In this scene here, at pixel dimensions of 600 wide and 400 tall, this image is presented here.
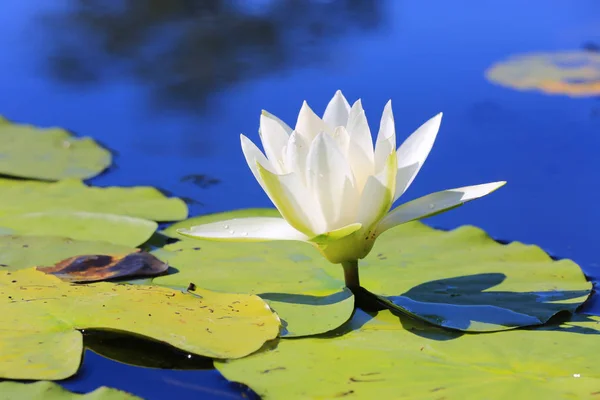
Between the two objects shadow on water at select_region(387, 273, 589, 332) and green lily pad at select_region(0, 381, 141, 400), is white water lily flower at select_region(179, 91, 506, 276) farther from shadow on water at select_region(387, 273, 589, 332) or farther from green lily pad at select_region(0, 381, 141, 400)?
green lily pad at select_region(0, 381, 141, 400)

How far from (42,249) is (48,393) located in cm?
56

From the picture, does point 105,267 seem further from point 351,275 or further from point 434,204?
point 434,204

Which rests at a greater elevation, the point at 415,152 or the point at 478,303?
the point at 415,152

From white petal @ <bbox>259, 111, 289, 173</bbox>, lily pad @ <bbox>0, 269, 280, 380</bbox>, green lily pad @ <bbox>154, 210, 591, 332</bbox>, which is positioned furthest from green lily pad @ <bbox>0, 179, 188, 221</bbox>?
white petal @ <bbox>259, 111, 289, 173</bbox>

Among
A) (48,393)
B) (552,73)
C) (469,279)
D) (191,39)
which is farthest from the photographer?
(191,39)

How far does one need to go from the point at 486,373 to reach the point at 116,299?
0.60 meters

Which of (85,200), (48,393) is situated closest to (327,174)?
(48,393)

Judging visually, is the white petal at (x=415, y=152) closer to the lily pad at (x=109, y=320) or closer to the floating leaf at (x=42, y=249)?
the lily pad at (x=109, y=320)

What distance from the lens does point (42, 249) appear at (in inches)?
57.9

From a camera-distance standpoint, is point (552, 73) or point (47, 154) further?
point (552, 73)

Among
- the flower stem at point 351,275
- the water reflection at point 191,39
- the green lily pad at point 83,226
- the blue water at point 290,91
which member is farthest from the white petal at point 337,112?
the water reflection at point 191,39

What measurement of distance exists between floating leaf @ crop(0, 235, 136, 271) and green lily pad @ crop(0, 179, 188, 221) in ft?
0.81

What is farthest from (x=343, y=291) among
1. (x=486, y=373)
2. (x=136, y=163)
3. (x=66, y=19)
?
(x=66, y=19)

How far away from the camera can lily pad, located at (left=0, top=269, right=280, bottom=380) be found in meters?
1.04
